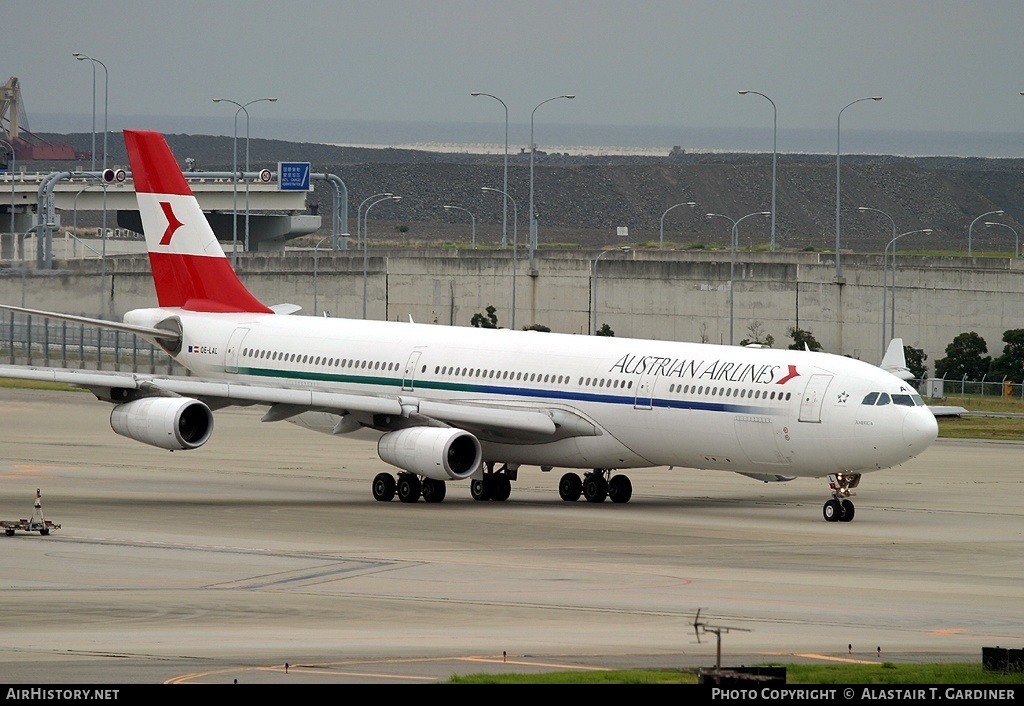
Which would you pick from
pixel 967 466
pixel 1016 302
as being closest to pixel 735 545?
pixel 967 466

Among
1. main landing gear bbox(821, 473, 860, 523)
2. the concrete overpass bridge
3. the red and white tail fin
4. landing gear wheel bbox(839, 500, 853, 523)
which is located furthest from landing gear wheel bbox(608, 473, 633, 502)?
the concrete overpass bridge

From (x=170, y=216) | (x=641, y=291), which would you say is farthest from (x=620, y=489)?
(x=641, y=291)

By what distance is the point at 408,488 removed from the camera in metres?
40.8

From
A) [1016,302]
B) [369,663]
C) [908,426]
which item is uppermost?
[1016,302]

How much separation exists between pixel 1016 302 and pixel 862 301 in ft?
26.0

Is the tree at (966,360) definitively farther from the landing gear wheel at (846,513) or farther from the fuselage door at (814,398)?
the fuselage door at (814,398)

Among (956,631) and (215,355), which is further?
(215,355)

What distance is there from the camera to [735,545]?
3278cm

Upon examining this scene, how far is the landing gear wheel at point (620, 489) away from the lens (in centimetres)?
4156

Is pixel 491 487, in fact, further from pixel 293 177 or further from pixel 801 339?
pixel 293 177

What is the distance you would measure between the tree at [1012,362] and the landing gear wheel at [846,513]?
4936 centimetres

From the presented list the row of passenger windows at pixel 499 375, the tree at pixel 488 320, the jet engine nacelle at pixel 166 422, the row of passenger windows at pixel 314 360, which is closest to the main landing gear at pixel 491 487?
the row of passenger windows at pixel 499 375

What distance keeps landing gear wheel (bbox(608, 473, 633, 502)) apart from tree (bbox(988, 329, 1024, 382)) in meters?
47.6

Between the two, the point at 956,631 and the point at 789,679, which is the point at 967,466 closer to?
the point at 956,631
